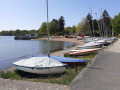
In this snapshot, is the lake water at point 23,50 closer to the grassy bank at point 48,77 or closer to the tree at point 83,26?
the grassy bank at point 48,77

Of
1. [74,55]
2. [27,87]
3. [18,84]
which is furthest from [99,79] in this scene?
[74,55]

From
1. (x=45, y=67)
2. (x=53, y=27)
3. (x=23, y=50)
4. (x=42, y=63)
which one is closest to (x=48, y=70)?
(x=45, y=67)

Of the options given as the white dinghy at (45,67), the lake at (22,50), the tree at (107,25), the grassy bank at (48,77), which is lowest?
the lake at (22,50)

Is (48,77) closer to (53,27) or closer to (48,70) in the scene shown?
(48,70)

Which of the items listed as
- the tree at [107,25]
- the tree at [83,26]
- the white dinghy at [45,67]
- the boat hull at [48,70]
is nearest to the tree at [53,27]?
the tree at [83,26]

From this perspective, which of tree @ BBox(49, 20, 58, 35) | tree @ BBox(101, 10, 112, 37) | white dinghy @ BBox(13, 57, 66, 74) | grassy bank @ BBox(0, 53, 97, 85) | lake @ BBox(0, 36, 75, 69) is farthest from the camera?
tree @ BBox(49, 20, 58, 35)

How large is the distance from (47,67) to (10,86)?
3.18m

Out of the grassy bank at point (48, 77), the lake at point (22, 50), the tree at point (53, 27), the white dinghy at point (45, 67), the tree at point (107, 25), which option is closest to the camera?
the grassy bank at point (48, 77)

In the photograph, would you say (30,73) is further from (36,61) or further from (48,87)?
(48,87)

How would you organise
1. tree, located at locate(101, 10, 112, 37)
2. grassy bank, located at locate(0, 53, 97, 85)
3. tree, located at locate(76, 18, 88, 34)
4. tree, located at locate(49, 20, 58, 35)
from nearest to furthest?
grassy bank, located at locate(0, 53, 97, 85)
tree, located at locate(101, 10, 112, 37)
tree, located at locate(76, 18, 88, 34)
tree, located at locate(49, 20, 58, 35)

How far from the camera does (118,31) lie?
215 feet

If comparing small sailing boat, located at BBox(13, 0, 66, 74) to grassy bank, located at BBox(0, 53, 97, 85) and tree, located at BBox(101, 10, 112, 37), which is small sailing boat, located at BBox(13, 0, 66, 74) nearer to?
grassy bank, located at BBox(0, 53, 97, 85)

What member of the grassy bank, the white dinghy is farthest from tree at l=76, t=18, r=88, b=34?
the white dinghy

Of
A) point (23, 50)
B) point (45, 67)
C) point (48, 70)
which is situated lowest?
point (23, 50)
